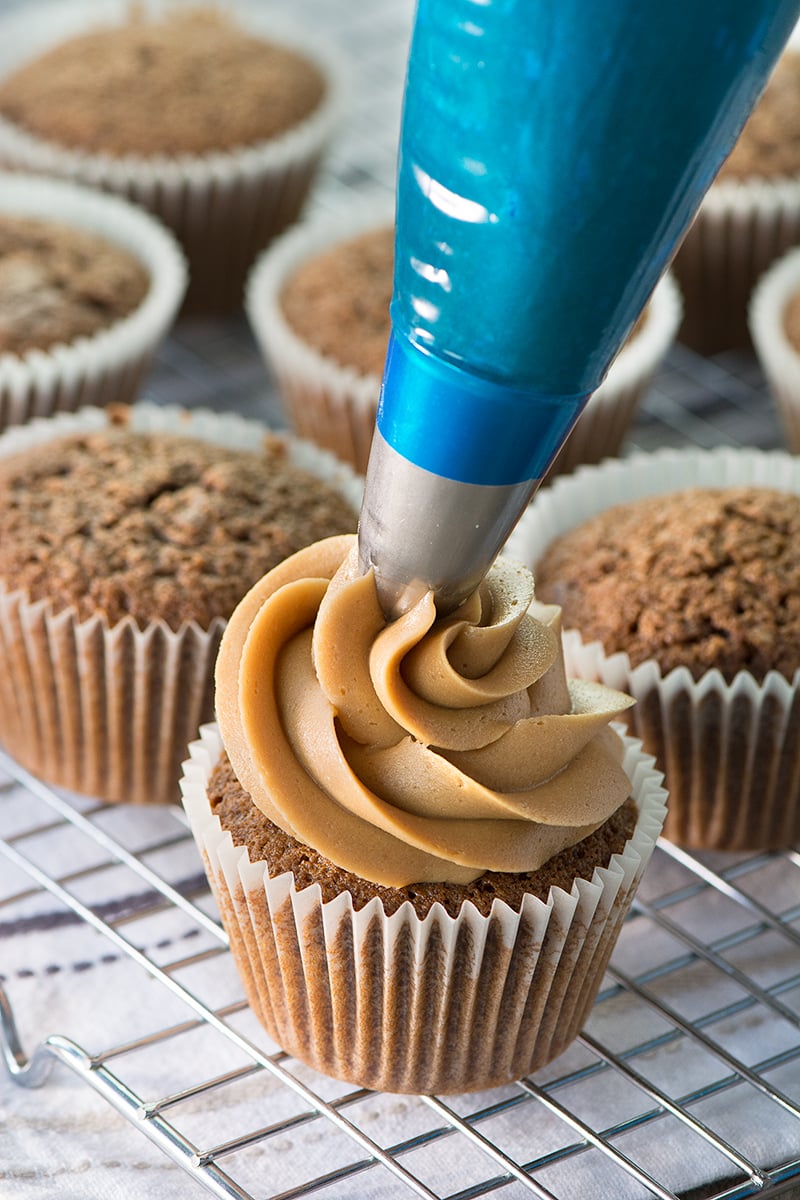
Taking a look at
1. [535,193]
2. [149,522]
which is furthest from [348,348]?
[535,193]

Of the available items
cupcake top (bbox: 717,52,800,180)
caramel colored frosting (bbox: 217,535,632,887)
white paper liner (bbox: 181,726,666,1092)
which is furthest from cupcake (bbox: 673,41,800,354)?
caramel colored frosting (bbox: 217,535,632,887)

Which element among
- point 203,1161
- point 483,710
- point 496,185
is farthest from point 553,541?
point 496,185

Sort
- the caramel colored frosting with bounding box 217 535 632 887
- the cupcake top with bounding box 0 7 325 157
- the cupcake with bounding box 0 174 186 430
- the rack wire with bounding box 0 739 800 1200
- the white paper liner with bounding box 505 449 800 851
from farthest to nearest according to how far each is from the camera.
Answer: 1. the cupcake top with bounding box 0 7 325 157
2. the cupcake with bounding box 0 174 186 430
3. the white paper liner with bounding box 505 449 800 851
4. the rack wire with bounding box 0 739 800 1200
5. the caramel colored frosting with bounding box 217 535 632 887

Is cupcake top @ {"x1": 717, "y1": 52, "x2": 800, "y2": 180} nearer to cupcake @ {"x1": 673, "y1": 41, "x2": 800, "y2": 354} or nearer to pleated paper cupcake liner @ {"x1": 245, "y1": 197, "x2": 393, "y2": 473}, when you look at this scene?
cupcake @ {"x1": 673, "y1": 41, "x2": 800, "y2": 354}

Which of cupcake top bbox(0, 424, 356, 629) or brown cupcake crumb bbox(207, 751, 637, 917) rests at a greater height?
brown cupcake crumb bbox(207, 751, 637, 917)

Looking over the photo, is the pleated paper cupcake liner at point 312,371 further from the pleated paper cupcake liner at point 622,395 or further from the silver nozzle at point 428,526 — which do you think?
the silver nozzle at point 428,526

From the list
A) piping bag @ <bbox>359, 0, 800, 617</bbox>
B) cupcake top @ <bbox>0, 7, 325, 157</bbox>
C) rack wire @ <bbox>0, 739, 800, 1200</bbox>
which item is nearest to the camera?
piping bag @ <bbox>359, 0, 800, 617</bbox>

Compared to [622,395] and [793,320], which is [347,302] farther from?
[793,320]
